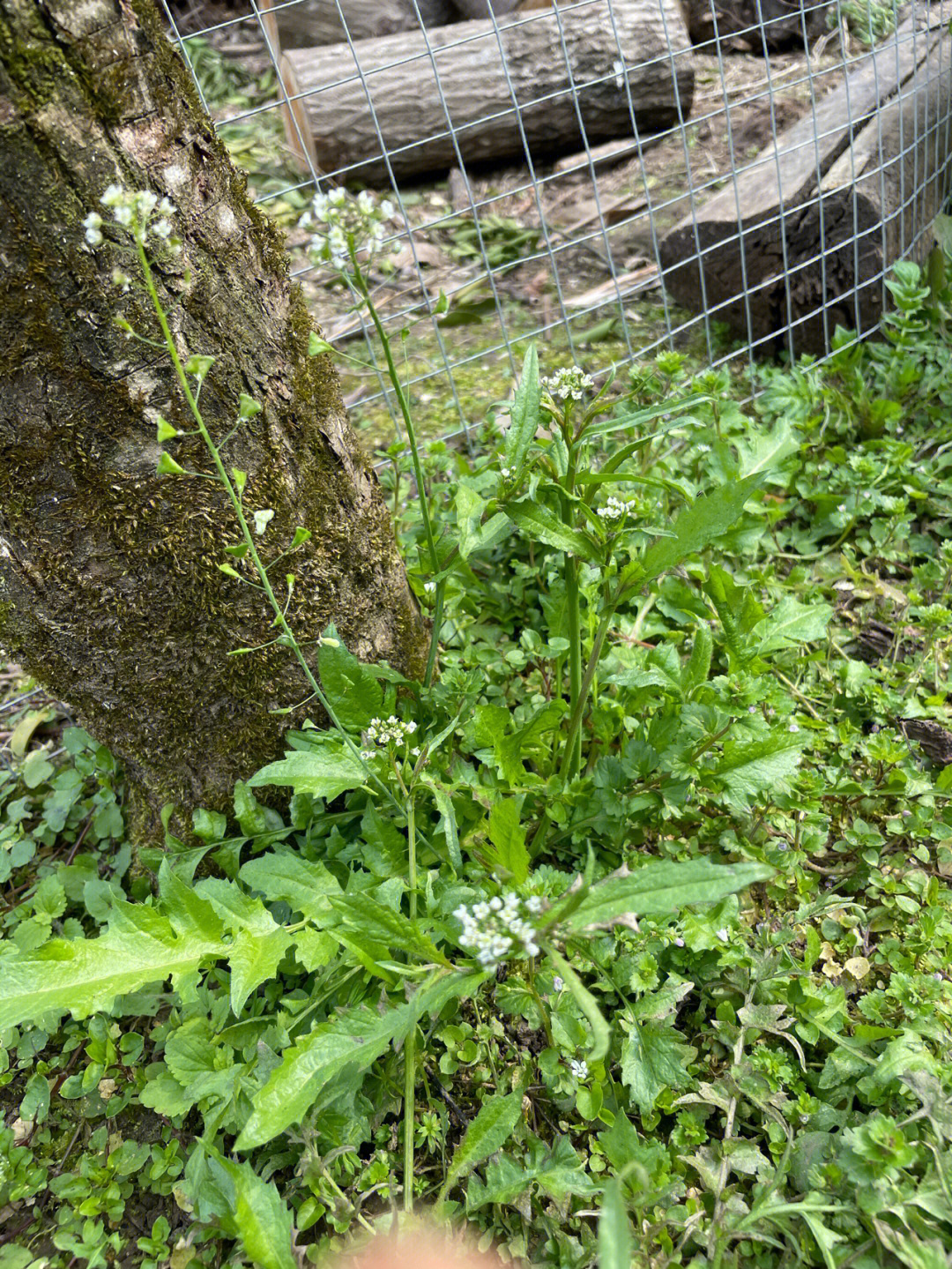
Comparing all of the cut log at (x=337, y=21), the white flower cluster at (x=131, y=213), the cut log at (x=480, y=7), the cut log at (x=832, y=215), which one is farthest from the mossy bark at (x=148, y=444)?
the cut log at (x=337, y=21)

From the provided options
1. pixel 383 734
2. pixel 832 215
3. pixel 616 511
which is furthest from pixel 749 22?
pixel 383 734

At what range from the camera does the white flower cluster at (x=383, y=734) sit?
1481 mm

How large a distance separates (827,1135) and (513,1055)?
0.51m

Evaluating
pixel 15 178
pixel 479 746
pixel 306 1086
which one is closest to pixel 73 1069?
pixel 306 1086

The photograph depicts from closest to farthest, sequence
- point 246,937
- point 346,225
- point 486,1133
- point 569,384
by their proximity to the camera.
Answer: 1. point 346,225
2. point 486,1133
3. point 246,937
4. point 569,384

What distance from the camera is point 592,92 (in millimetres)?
4539

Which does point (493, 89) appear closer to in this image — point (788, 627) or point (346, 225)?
point (788, 627)

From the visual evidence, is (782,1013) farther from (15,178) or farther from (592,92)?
(592,92)

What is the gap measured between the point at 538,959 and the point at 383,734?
47 cm

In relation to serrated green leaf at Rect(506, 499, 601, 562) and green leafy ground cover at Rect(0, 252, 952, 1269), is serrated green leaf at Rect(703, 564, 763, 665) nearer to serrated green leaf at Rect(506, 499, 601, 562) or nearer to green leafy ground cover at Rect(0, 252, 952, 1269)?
green leafy ground cover at Rect(0, 252, 952, 1269)

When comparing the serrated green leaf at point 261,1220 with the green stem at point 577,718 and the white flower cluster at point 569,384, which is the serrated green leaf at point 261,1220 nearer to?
the green stem at point 577,718

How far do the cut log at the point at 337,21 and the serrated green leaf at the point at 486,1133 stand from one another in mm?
6142

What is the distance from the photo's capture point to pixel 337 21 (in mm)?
5773

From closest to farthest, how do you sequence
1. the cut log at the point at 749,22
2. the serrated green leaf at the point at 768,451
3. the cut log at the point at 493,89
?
1. the serrated green leaf at the point at 768,451
2. the cut log at the point at 493,89
3. the cut log at the point at 749,22
